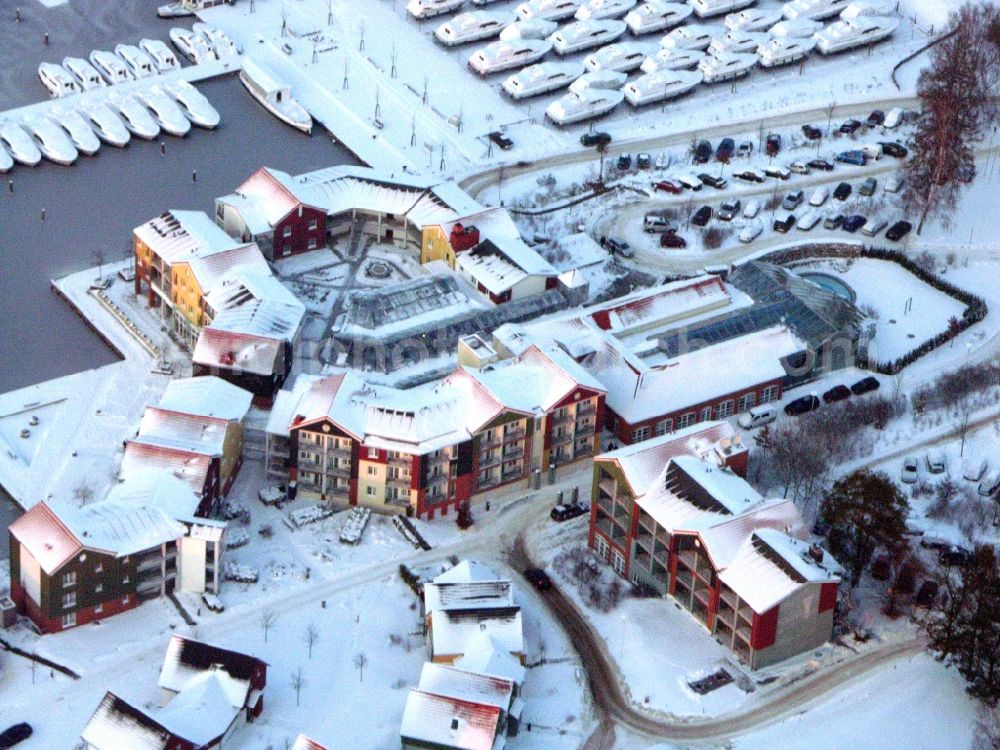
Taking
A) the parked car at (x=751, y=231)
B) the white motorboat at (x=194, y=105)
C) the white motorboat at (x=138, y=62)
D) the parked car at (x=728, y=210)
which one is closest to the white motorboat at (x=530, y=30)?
the white motorboat at (x=194, y=105)

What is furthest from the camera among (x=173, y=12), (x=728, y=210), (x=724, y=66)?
(x=173, y=12)

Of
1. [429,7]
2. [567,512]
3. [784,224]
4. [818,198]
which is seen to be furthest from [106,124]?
[567,512]

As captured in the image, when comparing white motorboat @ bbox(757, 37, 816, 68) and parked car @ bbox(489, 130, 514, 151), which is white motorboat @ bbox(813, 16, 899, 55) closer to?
white motorboat @ bbox(757, 37, 816, 68)

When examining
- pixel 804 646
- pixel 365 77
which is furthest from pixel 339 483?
pixel 365 77

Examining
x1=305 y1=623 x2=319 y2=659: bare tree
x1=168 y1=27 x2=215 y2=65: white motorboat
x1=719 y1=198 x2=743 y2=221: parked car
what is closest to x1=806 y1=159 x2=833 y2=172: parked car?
x1=719 y1=198 x2=743 y2=221: parked car

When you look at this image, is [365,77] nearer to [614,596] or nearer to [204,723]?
[614,596]

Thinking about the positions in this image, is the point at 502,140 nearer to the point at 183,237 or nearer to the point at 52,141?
Answer: the point at 183,237
